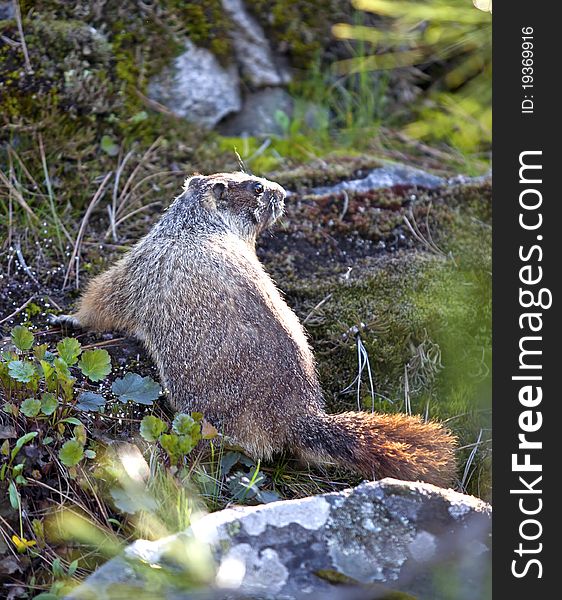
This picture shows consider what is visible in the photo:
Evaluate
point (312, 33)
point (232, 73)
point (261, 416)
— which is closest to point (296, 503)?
point (261, 416)

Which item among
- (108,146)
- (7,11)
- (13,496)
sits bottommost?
(13,496)

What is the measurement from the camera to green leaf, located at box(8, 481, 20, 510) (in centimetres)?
378

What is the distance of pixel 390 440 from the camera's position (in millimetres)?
4371

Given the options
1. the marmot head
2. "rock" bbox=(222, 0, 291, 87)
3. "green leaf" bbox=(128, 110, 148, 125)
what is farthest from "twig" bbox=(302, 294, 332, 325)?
"rock" bbox=(222, 0, 291, 87)

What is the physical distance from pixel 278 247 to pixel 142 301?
1436mm

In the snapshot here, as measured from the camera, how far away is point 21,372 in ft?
13.3

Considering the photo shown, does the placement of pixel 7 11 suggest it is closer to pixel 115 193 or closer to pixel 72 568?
pixel 115 193

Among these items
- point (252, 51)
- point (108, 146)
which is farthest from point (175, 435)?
point (252, 51)

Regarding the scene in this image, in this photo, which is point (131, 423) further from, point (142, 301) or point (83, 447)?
point (142, 301)

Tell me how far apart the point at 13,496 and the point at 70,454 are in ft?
1.01

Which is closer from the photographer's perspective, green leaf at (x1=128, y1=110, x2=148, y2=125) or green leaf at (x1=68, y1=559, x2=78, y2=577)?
green leaf at (x1=68, y1=559, x2=78, y2=577)

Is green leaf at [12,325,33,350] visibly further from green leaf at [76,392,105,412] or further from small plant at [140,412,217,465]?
small plant at [140,412,217,465]

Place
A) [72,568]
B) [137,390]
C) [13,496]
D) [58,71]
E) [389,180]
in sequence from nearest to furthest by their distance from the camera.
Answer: [72,568]
[13,496]
[137,390]
[58,71]
[389,180]

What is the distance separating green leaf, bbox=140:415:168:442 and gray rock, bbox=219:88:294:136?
411cm
